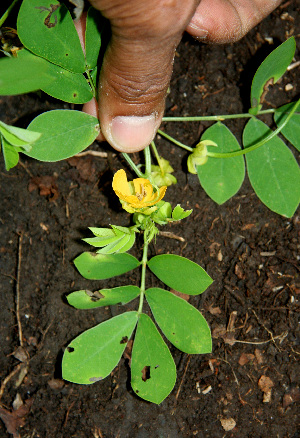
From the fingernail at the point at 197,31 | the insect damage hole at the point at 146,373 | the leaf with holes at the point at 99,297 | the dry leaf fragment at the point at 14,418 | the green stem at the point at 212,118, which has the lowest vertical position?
the dry leaf fragment at the point at 14,418

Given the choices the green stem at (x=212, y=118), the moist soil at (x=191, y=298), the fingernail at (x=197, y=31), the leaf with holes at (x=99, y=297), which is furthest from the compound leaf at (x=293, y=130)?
the leaf with holes at (x=99, y=297)

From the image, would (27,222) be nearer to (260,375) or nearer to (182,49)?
(182,49)

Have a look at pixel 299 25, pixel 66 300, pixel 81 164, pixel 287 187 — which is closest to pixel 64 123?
→ pixel 81 164

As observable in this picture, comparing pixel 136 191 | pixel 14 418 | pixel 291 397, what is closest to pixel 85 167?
pixel 136 191

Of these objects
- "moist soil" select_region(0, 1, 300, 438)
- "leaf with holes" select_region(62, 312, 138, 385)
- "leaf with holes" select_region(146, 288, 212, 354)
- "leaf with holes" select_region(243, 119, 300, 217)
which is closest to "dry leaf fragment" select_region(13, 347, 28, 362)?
"moist soil" select_region(0, 1, 300, 438)

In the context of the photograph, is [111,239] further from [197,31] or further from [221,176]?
[197,31]

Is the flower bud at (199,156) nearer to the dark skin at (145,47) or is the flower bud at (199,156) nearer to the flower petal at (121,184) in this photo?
the dark skin at (145,47)
